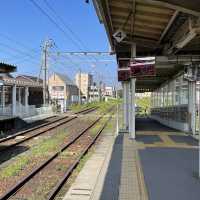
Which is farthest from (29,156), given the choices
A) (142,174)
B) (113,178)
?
(142,174)

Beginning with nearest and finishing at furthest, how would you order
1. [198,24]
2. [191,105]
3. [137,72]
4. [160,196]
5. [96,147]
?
[160,196], [198,24], [137,72], [96,147], [191,105]

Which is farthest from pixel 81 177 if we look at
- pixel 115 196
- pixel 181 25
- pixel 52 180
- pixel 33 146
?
pixel 33 146

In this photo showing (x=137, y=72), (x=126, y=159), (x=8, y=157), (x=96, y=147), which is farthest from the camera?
(x=96, y=147)

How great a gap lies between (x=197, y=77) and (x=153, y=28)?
2.99m

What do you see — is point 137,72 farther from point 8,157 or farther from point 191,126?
point 191,126

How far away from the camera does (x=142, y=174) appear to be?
9070 mm

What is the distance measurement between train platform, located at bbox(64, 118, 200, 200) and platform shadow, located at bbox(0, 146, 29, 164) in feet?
9.79

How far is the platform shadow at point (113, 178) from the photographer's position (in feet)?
24.5

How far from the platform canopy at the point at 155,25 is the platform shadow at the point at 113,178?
3355 millimetres

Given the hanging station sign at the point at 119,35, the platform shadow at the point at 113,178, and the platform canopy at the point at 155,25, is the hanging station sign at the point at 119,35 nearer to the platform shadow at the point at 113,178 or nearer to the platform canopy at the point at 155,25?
the platform canopy at the point at 155,25

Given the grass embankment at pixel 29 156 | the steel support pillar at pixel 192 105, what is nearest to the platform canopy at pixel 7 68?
the grass embankment at pixel 29 156

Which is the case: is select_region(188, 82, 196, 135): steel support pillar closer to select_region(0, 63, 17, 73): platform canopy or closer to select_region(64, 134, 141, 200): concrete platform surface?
select_region(64, 134, 141, 200): concrete platform surface

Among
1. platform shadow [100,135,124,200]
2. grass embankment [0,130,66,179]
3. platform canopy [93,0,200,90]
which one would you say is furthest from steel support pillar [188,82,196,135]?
platform shadow [100,135,124,200]

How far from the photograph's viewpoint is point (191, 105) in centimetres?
1828
